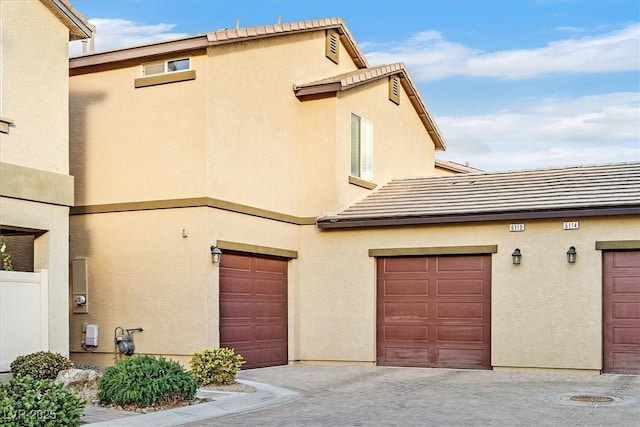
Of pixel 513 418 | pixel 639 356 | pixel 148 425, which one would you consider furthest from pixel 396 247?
pixel 148 425

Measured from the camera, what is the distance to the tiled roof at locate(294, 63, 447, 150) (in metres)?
18.7

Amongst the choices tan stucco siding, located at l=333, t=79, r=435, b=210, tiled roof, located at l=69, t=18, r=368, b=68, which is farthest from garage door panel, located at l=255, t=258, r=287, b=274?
tiled roof, located at l=69, t=18, r=368, b=68

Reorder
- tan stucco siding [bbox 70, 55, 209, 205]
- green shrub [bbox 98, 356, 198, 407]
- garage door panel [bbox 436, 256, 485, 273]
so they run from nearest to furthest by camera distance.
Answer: green shrub [bbox 98, 356, 198, 407] → tan stucco siding [bbox 70, 55, 209, 205] → garage door panel [bbox 436, 256, 485, 273]

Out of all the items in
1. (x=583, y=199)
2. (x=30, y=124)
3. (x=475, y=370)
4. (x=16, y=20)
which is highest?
(x=16, y=20)

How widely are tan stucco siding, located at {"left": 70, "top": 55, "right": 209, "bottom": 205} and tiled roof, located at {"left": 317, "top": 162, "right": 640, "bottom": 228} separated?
390 cm

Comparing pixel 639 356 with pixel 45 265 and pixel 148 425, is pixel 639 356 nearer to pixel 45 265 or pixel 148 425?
pixel 148 425

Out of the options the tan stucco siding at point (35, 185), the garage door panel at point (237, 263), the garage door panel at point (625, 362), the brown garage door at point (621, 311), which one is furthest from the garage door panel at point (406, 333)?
the tan stucco siding at point (35, 185)

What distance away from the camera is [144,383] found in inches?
453

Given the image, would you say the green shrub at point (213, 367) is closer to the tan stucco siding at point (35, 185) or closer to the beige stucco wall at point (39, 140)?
the beige stucco wall at point (39, 140)

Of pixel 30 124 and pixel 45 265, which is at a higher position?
pixel 30 124

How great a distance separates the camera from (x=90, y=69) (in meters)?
17.2

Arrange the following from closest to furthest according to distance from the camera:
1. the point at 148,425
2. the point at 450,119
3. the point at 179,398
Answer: the point at 148,425
the point at 179,398
the point at 450,119

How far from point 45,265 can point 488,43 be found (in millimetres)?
12080

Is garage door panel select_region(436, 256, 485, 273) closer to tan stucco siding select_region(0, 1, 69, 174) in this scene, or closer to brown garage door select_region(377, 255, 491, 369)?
brown garage door select_region(377, 255, 491, 369)
